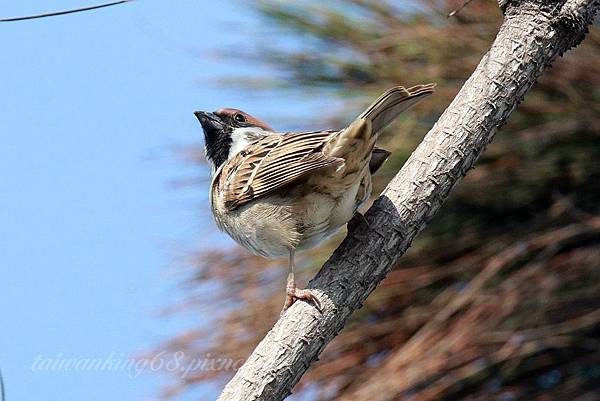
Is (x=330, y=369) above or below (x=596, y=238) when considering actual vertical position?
below

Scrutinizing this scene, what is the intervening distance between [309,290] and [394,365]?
0.95m

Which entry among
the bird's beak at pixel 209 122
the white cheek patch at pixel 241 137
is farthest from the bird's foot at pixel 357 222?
the bird's beak at pixel 209 122

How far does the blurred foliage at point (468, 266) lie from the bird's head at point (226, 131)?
300mm

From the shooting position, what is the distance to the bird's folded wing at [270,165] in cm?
229

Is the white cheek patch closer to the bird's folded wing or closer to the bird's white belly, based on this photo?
the bird's folded wing

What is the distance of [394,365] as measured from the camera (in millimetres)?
2820

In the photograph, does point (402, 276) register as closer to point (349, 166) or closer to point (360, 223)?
point (349, 166)

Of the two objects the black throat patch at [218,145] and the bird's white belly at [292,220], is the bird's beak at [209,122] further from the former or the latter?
the bird's white belly at [292,220]

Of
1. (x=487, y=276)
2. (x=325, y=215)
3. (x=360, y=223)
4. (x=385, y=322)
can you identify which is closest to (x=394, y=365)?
(x=385, y=322)

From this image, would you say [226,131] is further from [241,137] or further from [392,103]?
[392,103]

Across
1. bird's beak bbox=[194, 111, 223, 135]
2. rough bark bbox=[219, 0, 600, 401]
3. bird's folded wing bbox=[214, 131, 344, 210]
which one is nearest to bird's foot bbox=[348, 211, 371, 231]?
rough bark bbox=[219, 0, 600, 401]

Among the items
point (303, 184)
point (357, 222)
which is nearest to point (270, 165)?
point (303, 184)

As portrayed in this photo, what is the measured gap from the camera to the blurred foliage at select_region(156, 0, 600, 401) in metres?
2.84

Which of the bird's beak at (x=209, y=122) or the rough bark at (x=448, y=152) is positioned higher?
the rough bark at (x=448, y=152)
